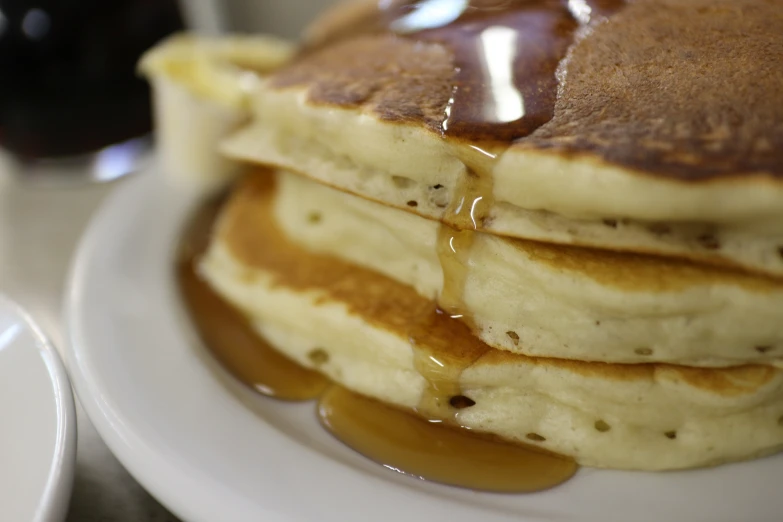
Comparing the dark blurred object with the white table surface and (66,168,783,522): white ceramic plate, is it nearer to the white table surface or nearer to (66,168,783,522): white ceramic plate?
the white table surface

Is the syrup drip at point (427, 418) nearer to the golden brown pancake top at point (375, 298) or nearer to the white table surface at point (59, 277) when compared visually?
the golden brown pancake top at point (375, 298)

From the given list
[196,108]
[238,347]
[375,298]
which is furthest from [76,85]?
[375,298]

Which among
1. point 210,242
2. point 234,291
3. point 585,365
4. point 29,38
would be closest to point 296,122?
point 234,291

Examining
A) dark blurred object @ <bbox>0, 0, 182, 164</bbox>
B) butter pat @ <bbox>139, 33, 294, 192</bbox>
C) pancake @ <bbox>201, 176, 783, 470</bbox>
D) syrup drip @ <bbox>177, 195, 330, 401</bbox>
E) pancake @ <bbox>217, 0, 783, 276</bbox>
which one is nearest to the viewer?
pancake @ <bbox>217, 0, 783, 276</bbox>

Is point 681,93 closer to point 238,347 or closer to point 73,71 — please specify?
point 238,347

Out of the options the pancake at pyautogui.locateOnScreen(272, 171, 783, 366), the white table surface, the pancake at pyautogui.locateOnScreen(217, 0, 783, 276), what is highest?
the pancake at pyautogui.locateOnScreen(217, 0, 783, 276)

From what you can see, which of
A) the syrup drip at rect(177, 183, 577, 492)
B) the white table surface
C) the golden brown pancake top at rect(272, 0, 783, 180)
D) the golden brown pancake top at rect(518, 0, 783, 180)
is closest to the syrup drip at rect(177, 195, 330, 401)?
the syrup drip at rect(177, 183, 577, 492)
